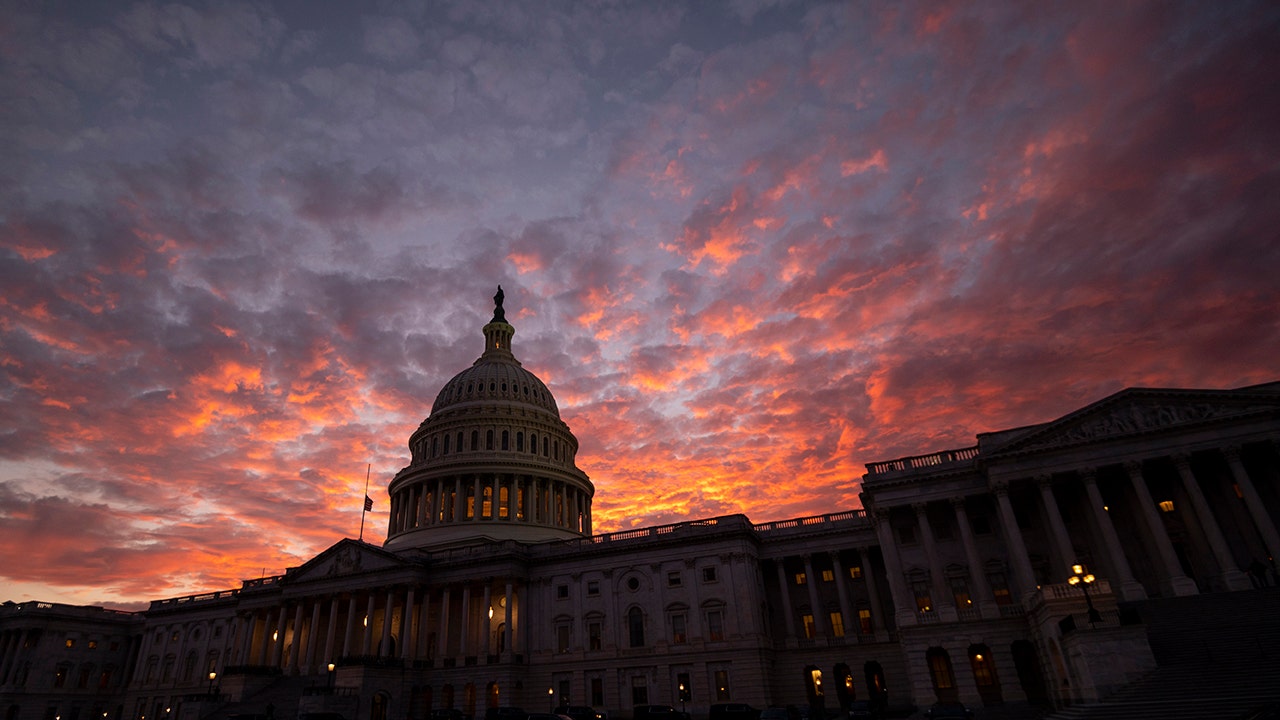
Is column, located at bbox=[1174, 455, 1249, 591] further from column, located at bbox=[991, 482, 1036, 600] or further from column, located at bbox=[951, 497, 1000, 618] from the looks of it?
column, located at bbox=[951, 497, 1000, 618]

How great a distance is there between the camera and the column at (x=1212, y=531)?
36.5 meters

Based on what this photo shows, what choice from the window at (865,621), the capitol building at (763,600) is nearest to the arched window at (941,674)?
the capitol building at (763,600)

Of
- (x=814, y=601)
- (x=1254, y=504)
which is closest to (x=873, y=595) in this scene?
(x=814, y=601)

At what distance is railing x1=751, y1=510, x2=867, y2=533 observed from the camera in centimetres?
5549

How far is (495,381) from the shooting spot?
91.4m

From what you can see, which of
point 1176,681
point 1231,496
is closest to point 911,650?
point 1176,681

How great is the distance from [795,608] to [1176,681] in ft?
102

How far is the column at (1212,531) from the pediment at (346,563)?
58120mm

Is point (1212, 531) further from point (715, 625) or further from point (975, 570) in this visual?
point (715, 625)

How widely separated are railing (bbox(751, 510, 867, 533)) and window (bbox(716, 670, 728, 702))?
11.7 m

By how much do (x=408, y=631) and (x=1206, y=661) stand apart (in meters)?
54.2

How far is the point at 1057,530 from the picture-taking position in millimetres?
41219

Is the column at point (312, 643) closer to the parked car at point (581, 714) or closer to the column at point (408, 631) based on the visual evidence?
the column at point (408, 631)

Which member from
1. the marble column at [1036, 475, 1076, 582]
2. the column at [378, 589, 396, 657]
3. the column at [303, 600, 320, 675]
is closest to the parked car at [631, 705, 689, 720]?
the marble column at [1036, 475, 1076, 582]
